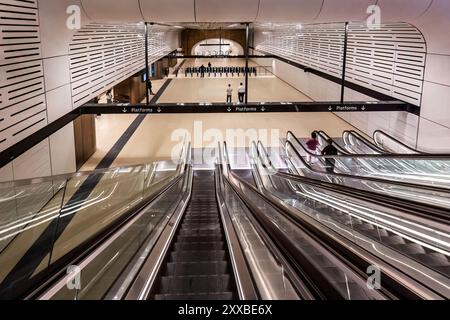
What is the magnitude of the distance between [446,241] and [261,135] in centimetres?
1105

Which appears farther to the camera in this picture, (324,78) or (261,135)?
(324,78)

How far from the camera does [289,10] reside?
825 centimetres

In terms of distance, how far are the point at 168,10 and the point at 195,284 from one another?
666cm

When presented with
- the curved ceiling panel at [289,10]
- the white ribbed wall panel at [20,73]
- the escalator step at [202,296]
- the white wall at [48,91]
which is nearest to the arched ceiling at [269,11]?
the curved ceiling panel at [289,10]

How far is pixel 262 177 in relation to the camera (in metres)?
8.48

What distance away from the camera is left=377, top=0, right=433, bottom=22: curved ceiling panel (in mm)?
7814

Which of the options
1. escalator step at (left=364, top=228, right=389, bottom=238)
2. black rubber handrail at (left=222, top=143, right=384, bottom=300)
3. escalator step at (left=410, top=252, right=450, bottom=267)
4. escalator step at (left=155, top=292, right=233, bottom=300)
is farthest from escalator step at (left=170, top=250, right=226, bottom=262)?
escalator step at (left=410, top=252, right=450, bottom=267)

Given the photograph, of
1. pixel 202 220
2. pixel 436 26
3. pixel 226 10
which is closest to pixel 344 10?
pixel 436 26

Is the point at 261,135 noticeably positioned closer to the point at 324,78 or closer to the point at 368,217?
the point at 324,78

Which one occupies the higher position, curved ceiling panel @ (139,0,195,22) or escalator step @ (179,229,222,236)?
curved ceiling panel @ (139,0,195,22)

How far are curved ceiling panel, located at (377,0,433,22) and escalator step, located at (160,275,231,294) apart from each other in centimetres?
710

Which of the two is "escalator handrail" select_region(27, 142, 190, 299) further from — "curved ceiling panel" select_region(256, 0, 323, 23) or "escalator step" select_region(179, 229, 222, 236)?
"curved ceiling panel" select_region(256, 0, 323, 23)

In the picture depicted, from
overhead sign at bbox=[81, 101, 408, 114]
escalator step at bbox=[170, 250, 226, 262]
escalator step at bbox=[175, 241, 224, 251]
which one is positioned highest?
overhead sign at bbox=[81, 101, 408, 114]
